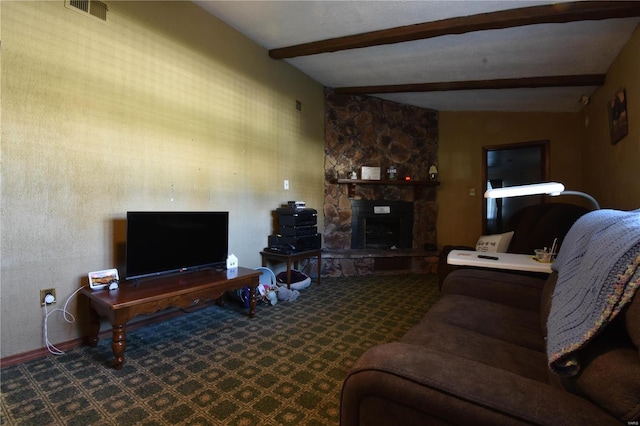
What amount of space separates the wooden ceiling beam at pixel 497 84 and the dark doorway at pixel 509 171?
133cm

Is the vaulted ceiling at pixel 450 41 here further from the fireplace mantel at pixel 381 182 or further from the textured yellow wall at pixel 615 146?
the fireplace mantel at pixel 381 182

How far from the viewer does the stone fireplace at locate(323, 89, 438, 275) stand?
4711 mm

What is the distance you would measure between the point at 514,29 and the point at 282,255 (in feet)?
10.5

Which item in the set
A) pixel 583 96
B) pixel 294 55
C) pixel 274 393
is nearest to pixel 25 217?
pixel 274 393

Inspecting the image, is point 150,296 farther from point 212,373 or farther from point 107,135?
point 107,135

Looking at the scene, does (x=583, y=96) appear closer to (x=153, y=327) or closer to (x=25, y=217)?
(x=153, y=327)

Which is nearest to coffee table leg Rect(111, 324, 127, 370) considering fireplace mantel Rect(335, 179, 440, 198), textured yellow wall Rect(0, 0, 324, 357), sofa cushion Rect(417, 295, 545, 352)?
textured yellow wall Rect(0, 0, 324, 357)

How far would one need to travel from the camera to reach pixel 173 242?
2.45m

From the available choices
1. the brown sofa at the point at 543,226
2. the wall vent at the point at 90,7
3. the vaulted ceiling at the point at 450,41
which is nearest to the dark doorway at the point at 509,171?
the vaulted ceiling at the point at 450,41

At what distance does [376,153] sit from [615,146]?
113 inches

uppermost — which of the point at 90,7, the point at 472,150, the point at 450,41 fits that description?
the point at 450,41

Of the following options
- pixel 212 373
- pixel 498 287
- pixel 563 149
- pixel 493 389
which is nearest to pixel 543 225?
pixel 498 287

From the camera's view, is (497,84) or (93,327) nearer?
(93,327)

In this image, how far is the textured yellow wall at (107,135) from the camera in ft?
6.14
